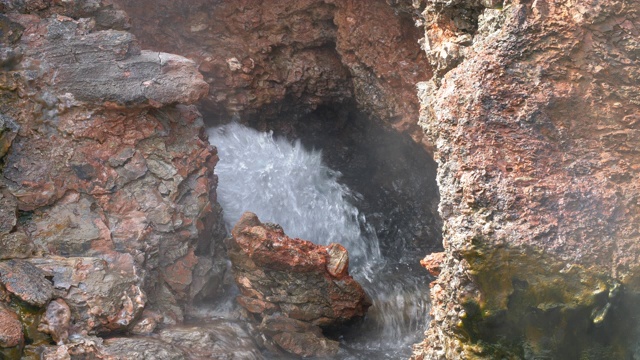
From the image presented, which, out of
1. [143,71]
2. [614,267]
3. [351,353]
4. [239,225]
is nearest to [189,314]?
[239,225]

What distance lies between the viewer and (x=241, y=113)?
653 cm

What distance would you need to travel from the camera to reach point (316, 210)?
6.34 meters

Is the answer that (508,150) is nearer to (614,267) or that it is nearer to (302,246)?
(614,267)

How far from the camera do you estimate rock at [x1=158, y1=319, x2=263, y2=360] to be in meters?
4.14

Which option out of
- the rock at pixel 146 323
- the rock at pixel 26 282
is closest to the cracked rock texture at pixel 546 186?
the rock at pixel 146 323

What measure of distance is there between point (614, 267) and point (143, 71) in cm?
316

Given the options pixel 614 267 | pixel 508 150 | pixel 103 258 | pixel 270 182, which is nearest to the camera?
pixel 614 267

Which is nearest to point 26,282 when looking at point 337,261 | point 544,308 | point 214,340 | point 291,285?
point 214,340

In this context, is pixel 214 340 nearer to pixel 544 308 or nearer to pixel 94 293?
pixel 94 293

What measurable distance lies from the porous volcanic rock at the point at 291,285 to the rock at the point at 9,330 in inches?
63.7

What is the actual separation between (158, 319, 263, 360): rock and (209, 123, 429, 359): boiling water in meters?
0.87

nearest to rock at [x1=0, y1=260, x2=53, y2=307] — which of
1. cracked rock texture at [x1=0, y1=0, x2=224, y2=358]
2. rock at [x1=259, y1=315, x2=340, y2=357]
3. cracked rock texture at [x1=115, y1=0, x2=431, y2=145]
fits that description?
cracked rock texture at [x1=0, y1=0, x2=224, y2=358]

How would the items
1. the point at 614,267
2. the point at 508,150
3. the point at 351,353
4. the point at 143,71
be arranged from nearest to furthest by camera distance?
1. the point at 614,267
2. the point at 508,150
3. the point at 143,71
4. the point at 351,353

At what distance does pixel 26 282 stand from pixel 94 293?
1.25 feet
